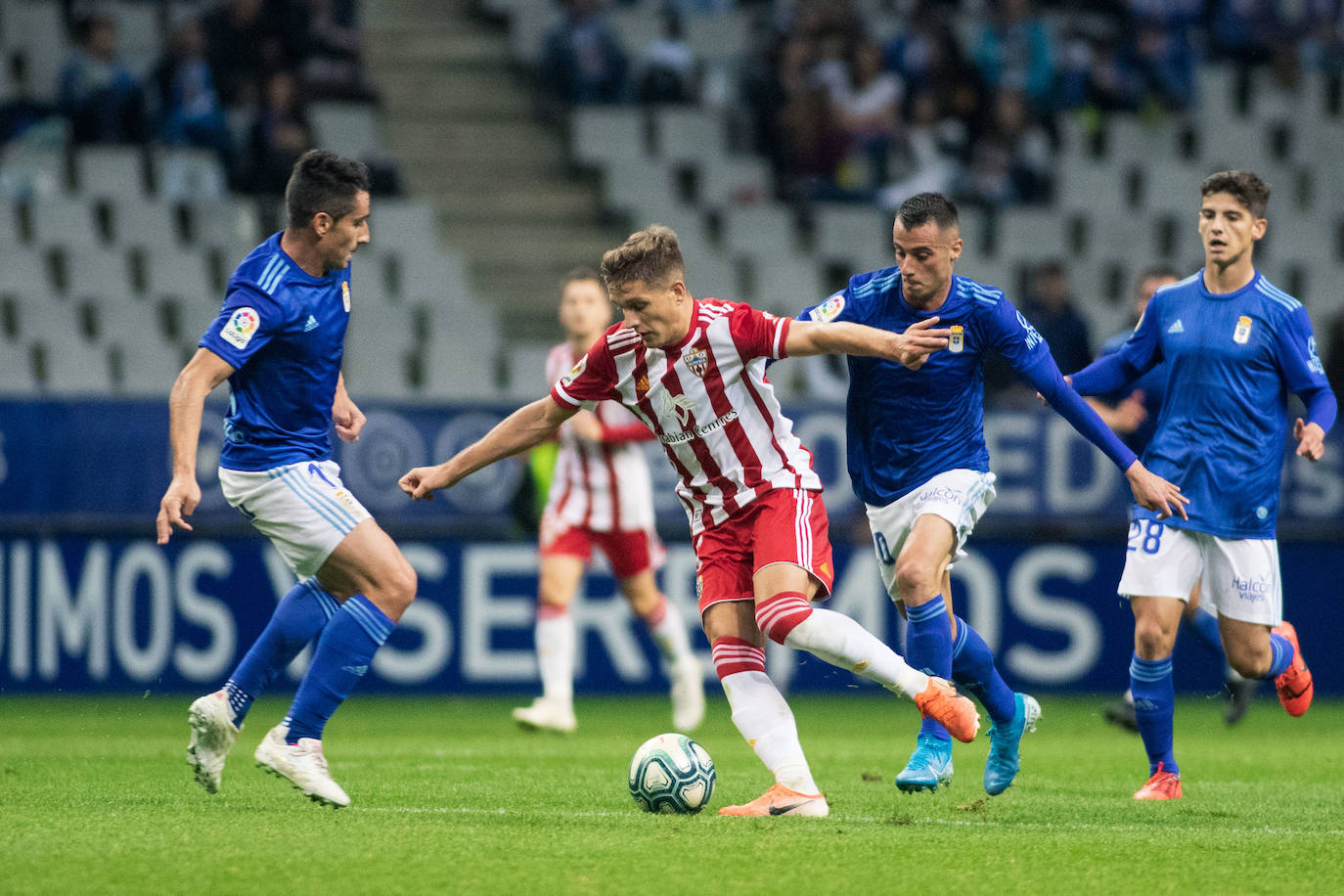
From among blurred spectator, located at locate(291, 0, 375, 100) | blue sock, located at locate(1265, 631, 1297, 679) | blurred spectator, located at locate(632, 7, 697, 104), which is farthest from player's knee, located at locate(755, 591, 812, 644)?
blurred spectator, located at locate(632, 7, 697, 104)

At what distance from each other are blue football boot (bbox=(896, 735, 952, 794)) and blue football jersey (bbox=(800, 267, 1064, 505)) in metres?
0.92

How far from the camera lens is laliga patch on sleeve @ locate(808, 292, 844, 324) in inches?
249

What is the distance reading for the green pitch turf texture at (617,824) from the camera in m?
4.70

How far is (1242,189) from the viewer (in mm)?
6570

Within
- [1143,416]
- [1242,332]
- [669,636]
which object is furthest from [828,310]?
[669,636]

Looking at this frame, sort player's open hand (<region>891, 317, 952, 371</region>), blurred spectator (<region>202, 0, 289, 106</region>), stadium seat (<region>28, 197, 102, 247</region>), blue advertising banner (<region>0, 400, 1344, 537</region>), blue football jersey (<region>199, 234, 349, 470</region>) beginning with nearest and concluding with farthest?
1. player's open hand (<region>891, 317, 952, 371</region>)
2. blue football jersey (<region>199, 234, 349, 470</region>)
3. blue advertising banner (<region>0, 400, 1344, 537</region>)
4. stadium seat (<region>28, 197, 102, 247</region>)
5. blurred spectator (<region>202, 0, 289, 106</region>)

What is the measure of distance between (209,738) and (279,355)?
136 centimetres

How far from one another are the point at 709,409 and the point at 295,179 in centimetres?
173

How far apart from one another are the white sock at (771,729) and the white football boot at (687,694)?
12.2 ft

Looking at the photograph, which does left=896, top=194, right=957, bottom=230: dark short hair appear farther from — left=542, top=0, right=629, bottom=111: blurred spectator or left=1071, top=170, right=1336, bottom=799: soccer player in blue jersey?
left=542, top=0, right=629, bottom=111: blurred spectator

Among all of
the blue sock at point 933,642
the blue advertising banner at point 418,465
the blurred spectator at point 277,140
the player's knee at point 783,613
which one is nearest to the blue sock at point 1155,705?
A: the blue sock at point 933,642

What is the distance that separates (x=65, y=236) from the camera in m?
13.9

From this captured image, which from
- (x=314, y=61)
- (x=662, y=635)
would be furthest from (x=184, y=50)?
(x=662, y=635)

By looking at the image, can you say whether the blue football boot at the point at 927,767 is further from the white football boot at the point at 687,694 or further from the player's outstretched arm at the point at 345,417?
the white football boot at the point at 687,694
